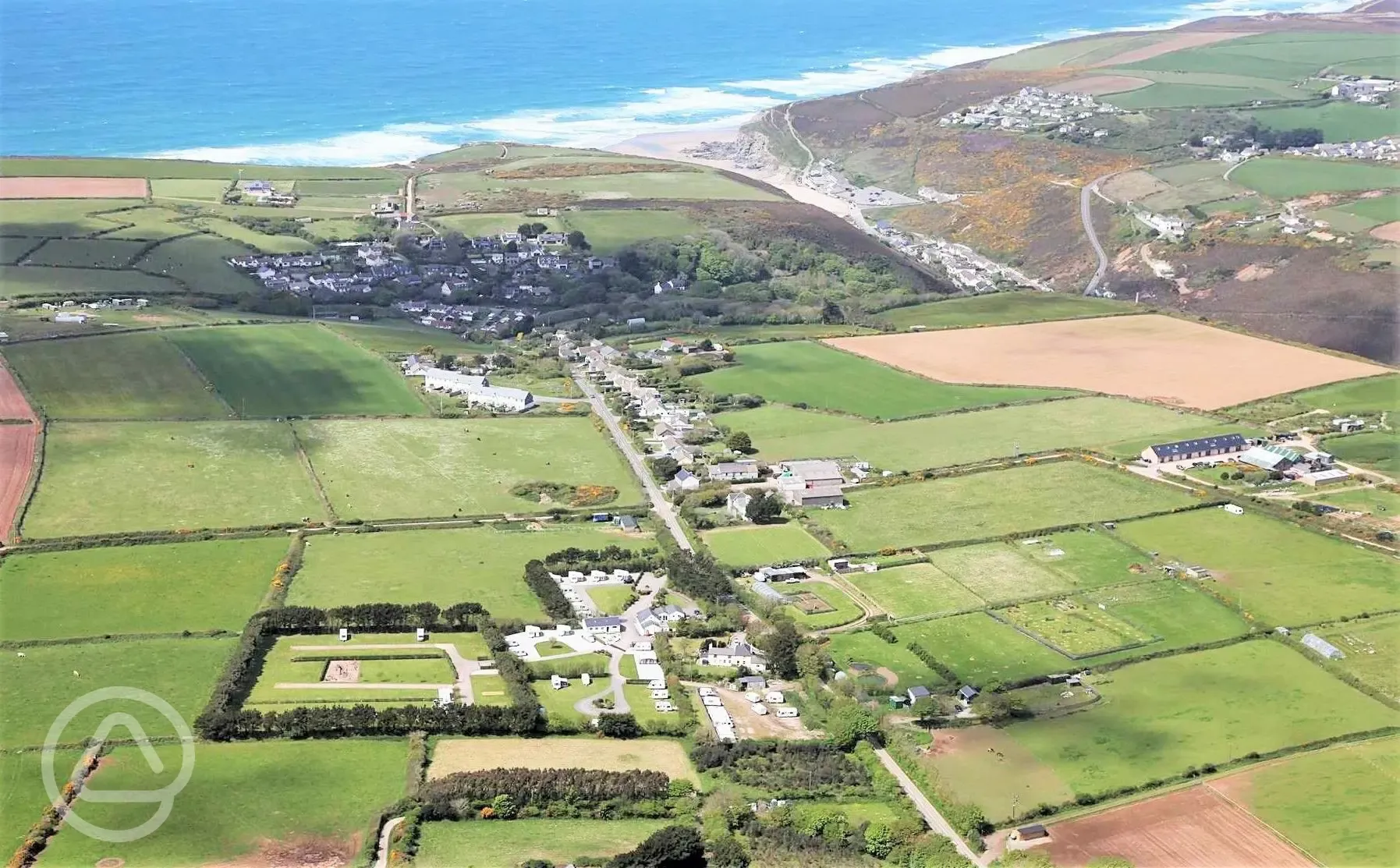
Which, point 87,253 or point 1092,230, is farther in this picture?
point 1092,230

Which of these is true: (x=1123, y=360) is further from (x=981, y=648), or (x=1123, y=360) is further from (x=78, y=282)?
(x=78, y=282)

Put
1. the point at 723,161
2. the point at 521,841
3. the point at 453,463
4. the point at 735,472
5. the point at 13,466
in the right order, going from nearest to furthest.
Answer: the point at 521,841 < the point at 13,466 < the point at 735,472 < the point at 453,463 < the point at 723,161

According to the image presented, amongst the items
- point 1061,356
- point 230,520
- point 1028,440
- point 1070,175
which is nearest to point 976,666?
point 1028,440

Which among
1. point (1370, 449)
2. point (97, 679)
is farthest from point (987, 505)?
point (97, 679)

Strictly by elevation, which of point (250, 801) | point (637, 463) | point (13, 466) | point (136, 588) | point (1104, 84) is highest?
point (1104, 84)

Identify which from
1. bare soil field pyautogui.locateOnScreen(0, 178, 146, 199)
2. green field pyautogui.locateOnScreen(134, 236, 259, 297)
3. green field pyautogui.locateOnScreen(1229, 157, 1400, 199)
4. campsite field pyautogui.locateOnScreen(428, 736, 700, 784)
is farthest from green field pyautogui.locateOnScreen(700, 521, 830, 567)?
green field pyautogui.locateOnScreen(1229, 157, 1400, 199)

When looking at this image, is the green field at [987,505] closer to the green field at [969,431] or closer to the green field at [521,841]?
the green field at [969,431]

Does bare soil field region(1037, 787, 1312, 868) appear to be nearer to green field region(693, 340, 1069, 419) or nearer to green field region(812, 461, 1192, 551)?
green field region(812, 461, 1192, 551)
